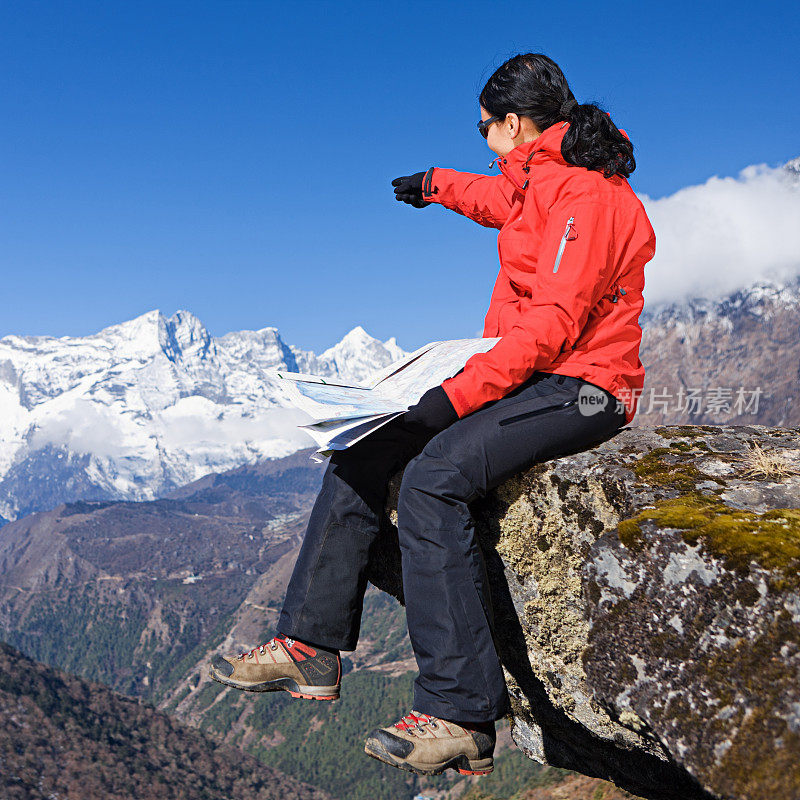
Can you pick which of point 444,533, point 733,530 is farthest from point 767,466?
point 444,533

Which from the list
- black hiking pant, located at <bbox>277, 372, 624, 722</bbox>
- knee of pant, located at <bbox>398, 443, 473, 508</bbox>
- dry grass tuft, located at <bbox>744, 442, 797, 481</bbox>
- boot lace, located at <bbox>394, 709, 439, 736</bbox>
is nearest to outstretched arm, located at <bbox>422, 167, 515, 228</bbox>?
black hiking pant, located at <bbox>277, 372, 624, 722</bbox>

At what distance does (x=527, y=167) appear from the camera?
6012 mm

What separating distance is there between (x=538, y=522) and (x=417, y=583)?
4.91 ft

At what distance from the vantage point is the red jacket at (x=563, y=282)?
5164 mm

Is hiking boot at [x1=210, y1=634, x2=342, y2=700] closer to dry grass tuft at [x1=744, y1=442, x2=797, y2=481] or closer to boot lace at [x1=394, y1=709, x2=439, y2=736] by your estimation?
boot lace at [x1=394, y1=709, x2=439, y2=736]

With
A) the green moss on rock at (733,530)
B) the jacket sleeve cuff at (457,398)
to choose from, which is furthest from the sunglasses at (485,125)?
the green moss on rock at (733,530)

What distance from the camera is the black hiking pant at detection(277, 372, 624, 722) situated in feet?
16.4

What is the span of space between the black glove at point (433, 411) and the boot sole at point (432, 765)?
2504mm

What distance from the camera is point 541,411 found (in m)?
5.40

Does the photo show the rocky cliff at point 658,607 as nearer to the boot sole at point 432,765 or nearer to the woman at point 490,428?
the woman at point 490,428

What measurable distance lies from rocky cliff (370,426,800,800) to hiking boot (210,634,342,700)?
63.9 inches

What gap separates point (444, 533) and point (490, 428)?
3.04 ft

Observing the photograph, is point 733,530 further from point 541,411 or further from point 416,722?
point 416,722

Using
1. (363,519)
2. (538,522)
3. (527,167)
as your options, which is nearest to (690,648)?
(538,522)
